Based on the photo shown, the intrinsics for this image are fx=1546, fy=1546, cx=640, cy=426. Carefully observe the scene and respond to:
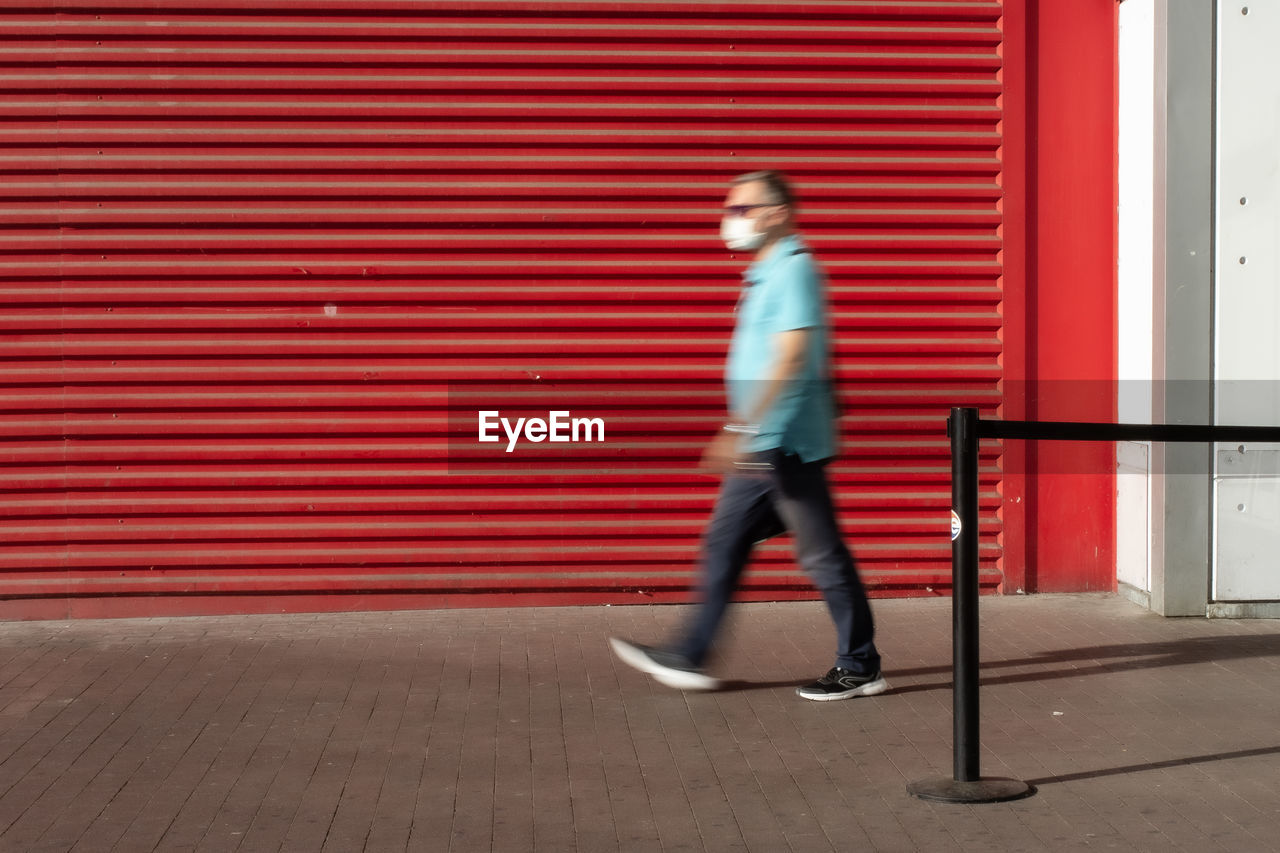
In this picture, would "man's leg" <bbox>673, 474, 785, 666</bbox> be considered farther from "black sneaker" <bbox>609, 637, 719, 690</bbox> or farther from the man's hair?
the man's hair

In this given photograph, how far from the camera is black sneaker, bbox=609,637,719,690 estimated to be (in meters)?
5.86

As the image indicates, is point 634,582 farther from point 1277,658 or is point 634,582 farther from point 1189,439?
point 1189,439

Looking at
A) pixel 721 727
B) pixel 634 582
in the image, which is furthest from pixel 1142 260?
pixel 721 727

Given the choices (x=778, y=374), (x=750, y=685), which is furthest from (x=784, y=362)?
(x=750, y=685)

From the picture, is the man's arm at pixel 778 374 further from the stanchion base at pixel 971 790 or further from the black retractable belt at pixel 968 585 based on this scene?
the stanchion base at pixel 971 790

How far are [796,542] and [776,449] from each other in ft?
1.24

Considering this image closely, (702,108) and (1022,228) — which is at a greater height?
(702,108)

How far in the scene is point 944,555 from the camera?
8.00 m

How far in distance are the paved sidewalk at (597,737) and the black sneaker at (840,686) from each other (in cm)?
6

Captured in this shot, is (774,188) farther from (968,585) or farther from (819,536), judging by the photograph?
(968,585)

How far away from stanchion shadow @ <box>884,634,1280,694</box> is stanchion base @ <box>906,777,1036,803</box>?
1292 millimetres

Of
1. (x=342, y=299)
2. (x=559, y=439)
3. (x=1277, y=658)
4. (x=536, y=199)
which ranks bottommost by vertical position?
(x=1277, y=658)

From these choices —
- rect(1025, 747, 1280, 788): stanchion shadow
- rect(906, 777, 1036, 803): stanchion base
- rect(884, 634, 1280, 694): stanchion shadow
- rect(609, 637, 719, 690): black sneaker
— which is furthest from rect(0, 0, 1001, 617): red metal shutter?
rect(906, 777, 1036, 803): stanchion base

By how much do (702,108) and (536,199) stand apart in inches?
37.5
